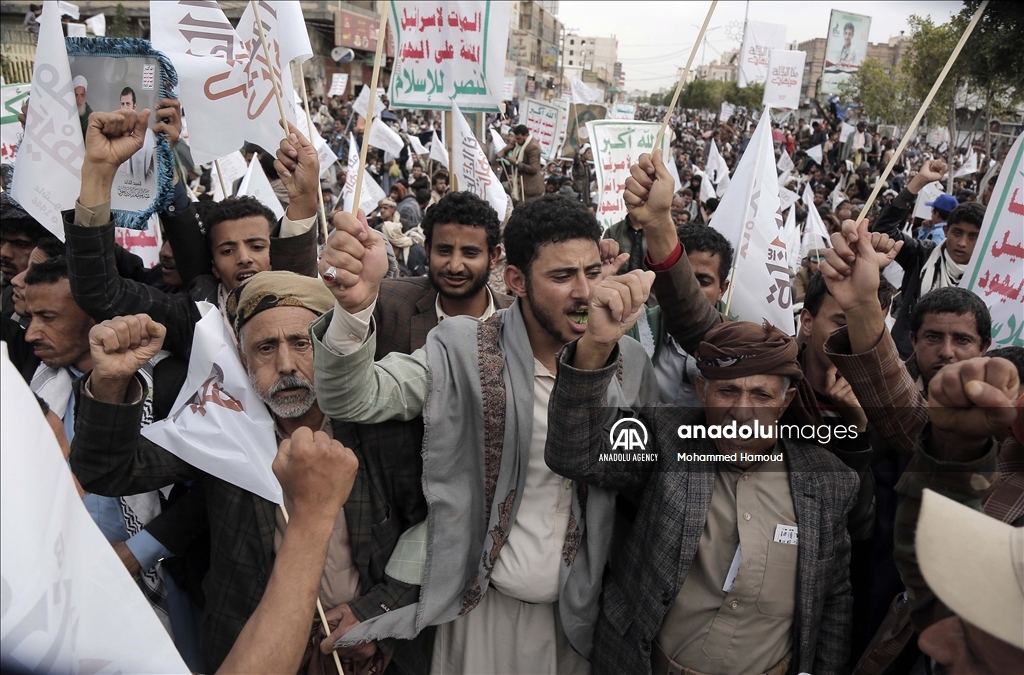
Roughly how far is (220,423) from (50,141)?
1357 millimetres

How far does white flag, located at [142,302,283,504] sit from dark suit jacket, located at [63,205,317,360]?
497 mm

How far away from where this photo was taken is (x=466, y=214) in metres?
2.88

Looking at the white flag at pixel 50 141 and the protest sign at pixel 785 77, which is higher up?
the protest sign at pixel 785 77

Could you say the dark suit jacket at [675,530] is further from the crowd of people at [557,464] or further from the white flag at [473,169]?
the white flag at [473,169]

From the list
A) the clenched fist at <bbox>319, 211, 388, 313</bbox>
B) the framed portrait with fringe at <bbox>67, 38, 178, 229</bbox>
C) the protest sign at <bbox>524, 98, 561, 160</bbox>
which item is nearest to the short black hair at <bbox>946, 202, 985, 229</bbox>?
the clenched fist at <bbox>319, 211, 388, 313</bbox>

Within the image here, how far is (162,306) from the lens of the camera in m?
2.49

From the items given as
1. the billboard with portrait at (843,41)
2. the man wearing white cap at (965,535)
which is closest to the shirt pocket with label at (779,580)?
the man wearing white cap at (965,535)

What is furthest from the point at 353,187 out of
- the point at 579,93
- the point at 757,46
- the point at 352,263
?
the point at 757,46

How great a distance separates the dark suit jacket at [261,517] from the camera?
1.91 metres

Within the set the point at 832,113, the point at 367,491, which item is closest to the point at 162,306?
the point at 367,491

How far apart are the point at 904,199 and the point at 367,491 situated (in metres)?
3.13

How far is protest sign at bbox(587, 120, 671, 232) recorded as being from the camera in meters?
4.87

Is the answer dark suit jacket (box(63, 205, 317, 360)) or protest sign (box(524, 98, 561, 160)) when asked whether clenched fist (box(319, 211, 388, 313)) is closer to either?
dark suit jacket (box(63, 205, 317, 360))

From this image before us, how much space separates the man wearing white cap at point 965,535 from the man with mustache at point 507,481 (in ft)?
2.51
